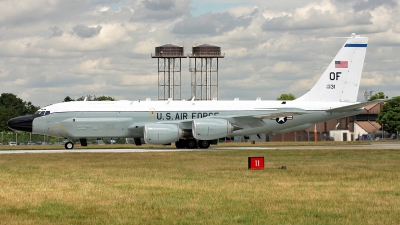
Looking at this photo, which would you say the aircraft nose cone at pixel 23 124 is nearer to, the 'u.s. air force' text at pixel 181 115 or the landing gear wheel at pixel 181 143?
the 'u.s. air force' text at pixel 181 115

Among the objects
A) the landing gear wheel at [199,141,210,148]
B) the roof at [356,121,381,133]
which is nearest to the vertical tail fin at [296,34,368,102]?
the landing gear wheel at [199,141,210,148]

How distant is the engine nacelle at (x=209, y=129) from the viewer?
47.8m

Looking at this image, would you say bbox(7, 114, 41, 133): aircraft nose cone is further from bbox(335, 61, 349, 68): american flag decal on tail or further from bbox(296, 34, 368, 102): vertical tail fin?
bbox(335, 61, 349, 68): american flag decal on tail

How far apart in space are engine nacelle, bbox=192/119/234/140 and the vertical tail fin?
8.32m

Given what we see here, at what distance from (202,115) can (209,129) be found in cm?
280

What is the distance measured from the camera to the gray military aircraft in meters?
48.7

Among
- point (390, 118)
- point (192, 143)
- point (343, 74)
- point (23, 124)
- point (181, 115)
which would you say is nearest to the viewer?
point (23, 124)

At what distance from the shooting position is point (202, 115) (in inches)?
1986

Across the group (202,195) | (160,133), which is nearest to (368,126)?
(160,133)

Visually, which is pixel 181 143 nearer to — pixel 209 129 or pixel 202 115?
pixel 202 115

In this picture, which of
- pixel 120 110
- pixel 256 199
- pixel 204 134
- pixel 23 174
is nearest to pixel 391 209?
pixel 256 199

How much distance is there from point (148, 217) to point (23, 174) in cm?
1246

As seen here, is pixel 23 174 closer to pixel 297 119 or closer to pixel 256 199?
pixel 256 199

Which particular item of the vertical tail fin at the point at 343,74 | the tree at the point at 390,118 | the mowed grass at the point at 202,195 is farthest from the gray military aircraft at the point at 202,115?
the tree at the point at 390,118
